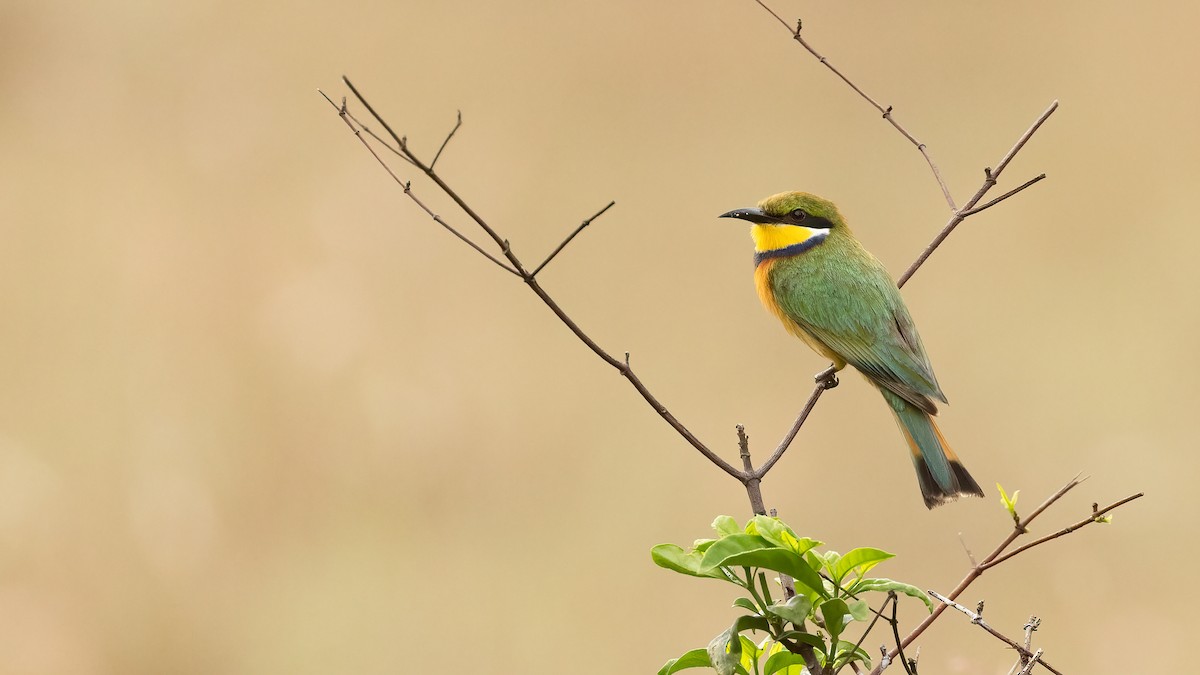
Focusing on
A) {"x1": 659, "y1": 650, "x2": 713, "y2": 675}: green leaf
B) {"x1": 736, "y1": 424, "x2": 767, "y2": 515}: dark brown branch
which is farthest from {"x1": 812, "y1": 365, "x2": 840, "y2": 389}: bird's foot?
{"x1": 659, "y1": 650, "x2": 713, "y2": 675}: green leaf

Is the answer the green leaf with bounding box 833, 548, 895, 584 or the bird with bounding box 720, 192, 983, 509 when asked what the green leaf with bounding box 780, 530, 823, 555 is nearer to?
the green leaf with bounding box 833, 548, 895, 584

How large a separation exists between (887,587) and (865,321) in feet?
2.50

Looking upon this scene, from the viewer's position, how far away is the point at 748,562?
438mm

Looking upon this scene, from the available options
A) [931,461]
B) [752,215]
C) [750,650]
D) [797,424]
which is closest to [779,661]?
[750,650]

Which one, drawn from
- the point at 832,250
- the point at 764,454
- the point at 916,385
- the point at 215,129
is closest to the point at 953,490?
the point at 916,385

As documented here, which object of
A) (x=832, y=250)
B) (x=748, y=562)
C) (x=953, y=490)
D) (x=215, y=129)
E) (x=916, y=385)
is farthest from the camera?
(x=215, y=129)

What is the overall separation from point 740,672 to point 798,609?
4 cm

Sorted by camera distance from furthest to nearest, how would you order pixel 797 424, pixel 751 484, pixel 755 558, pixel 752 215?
1. pixel 752 215
2. pixel 797 424
3. pixel 751 484
4. pixel 755 558

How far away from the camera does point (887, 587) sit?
46 cm

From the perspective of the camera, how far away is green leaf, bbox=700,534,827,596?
43 cm

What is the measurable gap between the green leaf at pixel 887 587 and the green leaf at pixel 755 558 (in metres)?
0.03

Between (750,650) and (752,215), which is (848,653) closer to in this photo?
(750,650)

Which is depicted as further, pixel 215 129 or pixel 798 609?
pixel 215 129

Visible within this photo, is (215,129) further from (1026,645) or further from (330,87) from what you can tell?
(1026,645)
